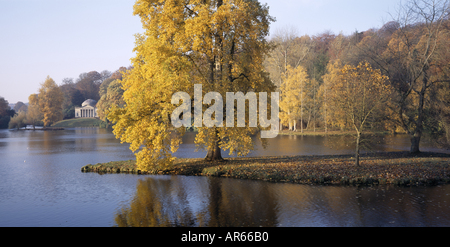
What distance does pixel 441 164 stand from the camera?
1769 centimetres

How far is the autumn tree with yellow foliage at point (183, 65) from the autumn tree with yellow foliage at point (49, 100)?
2645 inches

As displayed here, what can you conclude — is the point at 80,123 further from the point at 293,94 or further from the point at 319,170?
the point at 319,170

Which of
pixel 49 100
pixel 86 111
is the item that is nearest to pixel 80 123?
pixel 49 100

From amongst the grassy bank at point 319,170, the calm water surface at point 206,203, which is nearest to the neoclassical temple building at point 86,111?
the grassy bank at point 319,170

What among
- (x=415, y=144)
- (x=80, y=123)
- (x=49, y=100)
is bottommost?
(x=415, y=144)

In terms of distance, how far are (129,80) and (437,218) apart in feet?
51.9

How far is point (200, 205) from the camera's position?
1178 cm

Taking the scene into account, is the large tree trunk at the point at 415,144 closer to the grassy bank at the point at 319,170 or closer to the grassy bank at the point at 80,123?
the grassy bank at the point at 319,170

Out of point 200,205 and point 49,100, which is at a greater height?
point 49,100

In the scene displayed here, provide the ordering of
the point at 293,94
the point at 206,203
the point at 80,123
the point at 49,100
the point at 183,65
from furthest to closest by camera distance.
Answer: the point at 80,123, the point at 49,100, the point at 293,94, the point at 183,65, the point at 206,203

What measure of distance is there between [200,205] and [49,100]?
3053 inches

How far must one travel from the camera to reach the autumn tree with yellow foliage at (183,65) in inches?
664

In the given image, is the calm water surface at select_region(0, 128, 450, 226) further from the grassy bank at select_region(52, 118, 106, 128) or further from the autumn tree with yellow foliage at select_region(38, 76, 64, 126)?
the grassy bank at select_region(52, 118, 106, 128)
